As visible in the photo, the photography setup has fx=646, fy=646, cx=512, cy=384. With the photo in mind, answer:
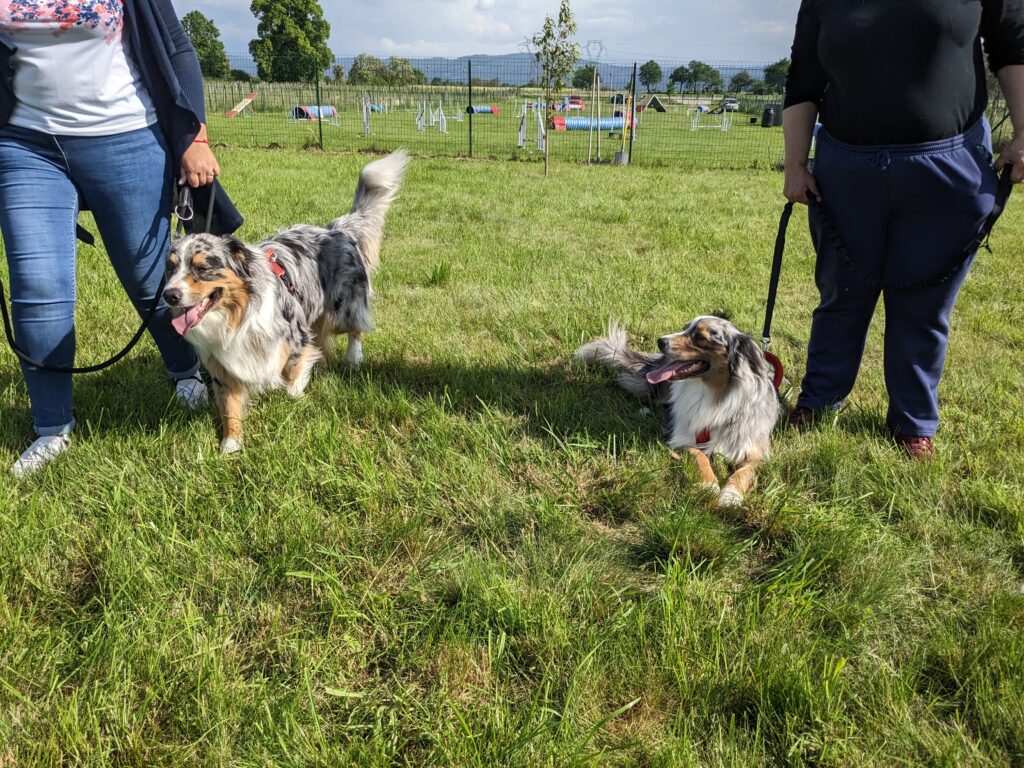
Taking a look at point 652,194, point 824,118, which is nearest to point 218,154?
point 652,194

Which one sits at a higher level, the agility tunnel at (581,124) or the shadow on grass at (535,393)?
the agility tunnel at (581,124)

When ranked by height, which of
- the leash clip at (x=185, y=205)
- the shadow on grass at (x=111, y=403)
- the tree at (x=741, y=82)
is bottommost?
the shadow on grass at (x=111, y=403)

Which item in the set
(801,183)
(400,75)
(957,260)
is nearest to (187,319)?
(801,183)

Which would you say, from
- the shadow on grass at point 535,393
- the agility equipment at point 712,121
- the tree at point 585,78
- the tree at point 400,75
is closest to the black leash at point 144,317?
the shadow on grass at point 535,393

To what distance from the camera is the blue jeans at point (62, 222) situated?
2576mm

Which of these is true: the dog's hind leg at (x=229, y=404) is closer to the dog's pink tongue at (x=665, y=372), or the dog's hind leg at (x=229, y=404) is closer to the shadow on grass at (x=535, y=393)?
the shadow on grass at (x=535, y=393)

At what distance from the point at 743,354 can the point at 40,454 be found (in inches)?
126

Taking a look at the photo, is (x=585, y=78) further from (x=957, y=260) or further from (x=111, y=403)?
(x=111, y=403)

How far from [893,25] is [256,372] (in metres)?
3.18

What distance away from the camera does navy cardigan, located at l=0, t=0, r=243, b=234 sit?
8.77ft

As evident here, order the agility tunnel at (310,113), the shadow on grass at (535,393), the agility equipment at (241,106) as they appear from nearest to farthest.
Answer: the shadow on grass at (535,393) < the agility tunnel at (310,113) < the agility equipment at (241,106)

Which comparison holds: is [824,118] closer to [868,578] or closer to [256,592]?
[868,578]

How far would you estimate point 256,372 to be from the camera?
3264mm

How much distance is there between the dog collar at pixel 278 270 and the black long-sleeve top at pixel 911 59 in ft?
9.21
